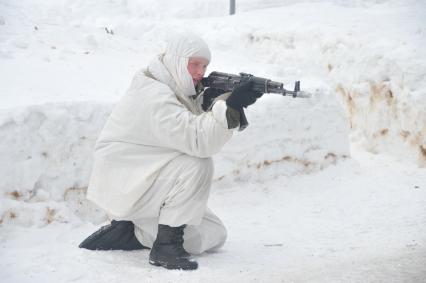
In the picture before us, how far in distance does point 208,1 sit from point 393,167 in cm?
898

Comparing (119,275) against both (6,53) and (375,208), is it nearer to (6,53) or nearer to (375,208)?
(375,208)

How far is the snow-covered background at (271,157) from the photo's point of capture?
365cm

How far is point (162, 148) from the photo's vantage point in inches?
141

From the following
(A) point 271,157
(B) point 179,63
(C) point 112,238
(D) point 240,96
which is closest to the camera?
(D) point 240,96

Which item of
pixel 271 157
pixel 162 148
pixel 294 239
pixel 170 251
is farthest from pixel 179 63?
pixel 271 157

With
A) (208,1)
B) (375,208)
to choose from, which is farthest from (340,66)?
(208,1)

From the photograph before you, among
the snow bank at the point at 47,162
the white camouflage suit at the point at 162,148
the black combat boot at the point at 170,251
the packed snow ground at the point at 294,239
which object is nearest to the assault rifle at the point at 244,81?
the white camouflage suit at the point at 162,148

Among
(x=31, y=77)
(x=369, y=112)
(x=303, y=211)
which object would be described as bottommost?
(x=303, y=211)

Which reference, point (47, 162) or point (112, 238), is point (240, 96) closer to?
point (112, 238)

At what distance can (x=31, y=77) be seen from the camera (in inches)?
209

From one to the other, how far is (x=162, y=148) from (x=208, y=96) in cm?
51

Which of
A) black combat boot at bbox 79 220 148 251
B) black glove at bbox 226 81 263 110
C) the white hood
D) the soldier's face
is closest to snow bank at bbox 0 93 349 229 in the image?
black combat boot at bbox 79 220 148 251

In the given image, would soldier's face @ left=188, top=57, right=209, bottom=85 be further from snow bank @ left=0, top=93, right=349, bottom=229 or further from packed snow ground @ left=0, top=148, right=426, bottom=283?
snow bank @ left=0, top=93, right=349, bottom=229

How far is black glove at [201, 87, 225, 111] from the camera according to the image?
387 centimetres
